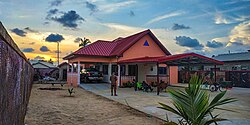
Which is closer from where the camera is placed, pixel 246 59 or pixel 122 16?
pixel 122 16

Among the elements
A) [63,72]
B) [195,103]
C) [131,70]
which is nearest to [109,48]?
[131,70]

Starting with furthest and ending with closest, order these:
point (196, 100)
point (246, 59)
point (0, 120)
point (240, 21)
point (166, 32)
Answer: point (246, 59) < point (166, 32) < point (240, 21) < point (196, 100) < point (0, 120)

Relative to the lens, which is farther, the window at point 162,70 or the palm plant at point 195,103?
the window at point 162,70

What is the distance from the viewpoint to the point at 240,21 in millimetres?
18656

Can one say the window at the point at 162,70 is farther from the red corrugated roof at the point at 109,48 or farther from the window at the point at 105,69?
the window at the point at 105,69

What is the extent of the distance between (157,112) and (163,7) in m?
9.36

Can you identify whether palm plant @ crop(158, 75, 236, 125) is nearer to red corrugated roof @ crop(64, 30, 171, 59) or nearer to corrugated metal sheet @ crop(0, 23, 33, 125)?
corrugated metal sheet @ crop(0, 23, 33, 125)

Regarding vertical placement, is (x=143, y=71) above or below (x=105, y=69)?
below

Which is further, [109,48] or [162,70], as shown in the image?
[109,48]

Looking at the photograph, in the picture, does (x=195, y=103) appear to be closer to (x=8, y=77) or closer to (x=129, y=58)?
(x=8, y=77)

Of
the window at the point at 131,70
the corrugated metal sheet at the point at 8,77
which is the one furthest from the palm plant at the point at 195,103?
the window at the point at 131,70

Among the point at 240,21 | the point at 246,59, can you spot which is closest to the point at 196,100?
the point at 240,21

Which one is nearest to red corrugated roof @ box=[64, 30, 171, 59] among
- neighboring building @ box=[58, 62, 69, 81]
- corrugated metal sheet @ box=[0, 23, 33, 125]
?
neighboring building @ box=[58, 62, 69, 81]

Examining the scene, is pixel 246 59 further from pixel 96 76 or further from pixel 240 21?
pixel 96 76
